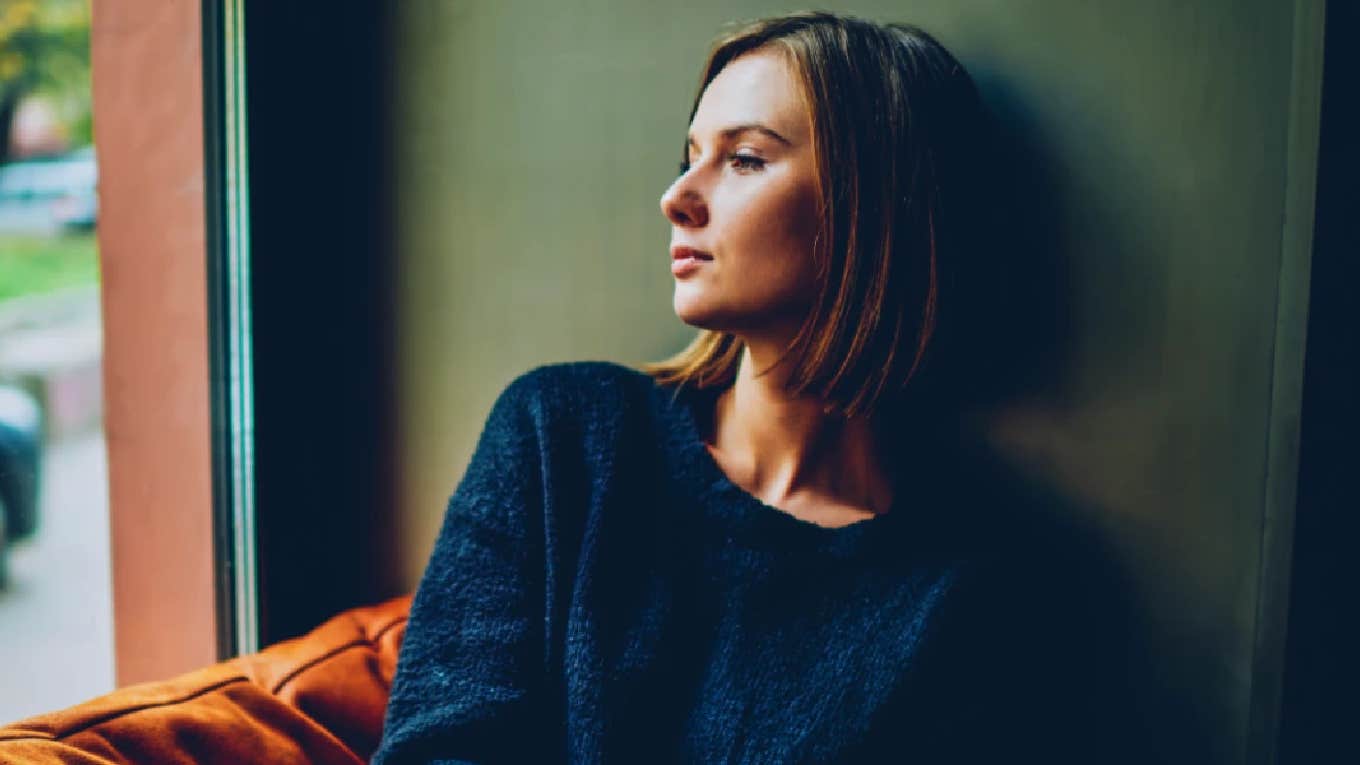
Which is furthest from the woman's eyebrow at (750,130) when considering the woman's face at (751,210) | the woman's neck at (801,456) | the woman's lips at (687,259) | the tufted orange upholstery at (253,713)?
the tufted orange upholstery at (253,713)

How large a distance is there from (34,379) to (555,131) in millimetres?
702

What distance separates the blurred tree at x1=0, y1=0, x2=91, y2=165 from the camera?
3.58 feet

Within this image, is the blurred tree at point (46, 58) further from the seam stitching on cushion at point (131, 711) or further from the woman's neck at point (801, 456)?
the woman's neck at point (801, 456)

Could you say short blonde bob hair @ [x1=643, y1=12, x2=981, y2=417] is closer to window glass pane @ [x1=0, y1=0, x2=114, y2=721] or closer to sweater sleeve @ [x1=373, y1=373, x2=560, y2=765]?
sweater sleeve @ [x1=373, y1=373, x2=560, y2=765]

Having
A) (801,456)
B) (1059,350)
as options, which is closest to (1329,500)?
(1059,350)

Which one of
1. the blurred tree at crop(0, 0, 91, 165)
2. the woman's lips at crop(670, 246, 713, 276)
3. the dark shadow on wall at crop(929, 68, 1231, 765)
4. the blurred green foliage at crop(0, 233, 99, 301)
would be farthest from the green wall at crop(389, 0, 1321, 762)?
the blurred green foliage at crop(0, 233, 99, 301)

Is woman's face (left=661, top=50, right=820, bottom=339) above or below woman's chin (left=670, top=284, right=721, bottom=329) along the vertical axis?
above

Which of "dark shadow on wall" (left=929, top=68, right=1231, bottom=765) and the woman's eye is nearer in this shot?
the woman's eye

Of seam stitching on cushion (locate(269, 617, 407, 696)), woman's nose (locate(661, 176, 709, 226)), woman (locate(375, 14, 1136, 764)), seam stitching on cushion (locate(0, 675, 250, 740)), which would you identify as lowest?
seam stitching on cushion (locate(269, 617, 407, 696))

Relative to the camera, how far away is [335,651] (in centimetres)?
116

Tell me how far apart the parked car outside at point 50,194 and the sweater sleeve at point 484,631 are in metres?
0.58

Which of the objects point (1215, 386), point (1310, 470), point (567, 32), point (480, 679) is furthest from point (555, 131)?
point (1310, 470)

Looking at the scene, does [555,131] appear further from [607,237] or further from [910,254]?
[910,254]

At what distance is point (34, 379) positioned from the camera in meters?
1.21
